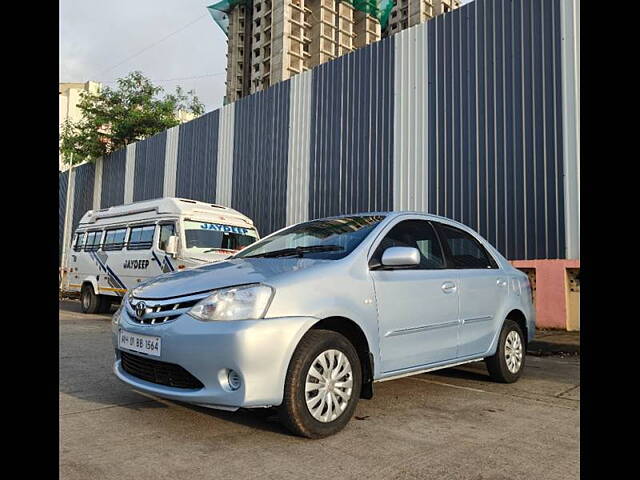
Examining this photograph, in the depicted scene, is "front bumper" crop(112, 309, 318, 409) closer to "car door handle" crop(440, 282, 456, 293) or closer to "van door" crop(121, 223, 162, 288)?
"car door handle" crop(440, 282, 456, 293)

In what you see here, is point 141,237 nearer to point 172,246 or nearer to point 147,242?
point 147,242

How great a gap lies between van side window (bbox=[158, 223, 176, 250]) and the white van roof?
0.82ft

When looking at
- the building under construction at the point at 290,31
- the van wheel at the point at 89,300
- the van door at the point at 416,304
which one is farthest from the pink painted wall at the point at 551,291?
the building under construction at the point at 290,31

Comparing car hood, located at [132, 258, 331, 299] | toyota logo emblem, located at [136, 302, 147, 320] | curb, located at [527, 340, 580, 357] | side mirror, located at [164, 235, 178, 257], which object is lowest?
curb, located at [527, 340, 580, 357]

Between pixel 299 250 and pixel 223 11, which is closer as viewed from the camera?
pixel 299 250

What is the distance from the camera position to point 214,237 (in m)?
10.2

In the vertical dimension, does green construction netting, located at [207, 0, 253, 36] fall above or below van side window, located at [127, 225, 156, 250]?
above

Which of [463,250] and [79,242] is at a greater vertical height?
[79,242]

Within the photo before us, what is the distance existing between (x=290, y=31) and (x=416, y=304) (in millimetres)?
56994

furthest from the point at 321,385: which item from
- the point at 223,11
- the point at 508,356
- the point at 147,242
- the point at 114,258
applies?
the point at 223,11

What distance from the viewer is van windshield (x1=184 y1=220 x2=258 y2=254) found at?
9812 mm

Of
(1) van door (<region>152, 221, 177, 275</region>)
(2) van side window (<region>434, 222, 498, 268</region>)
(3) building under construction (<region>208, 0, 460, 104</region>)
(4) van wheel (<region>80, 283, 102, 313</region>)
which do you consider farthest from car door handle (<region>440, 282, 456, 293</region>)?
(3) building under construction (<region>208, 0, 460, 104</region>)
